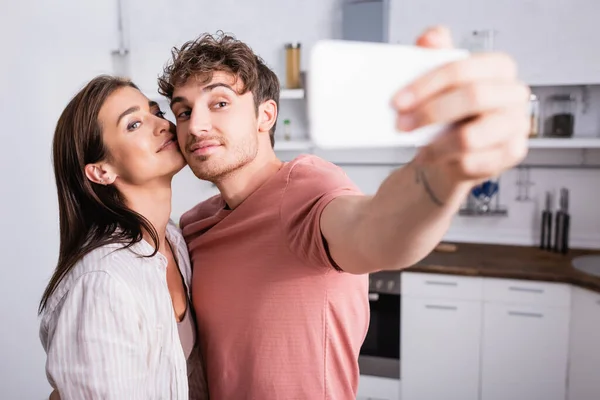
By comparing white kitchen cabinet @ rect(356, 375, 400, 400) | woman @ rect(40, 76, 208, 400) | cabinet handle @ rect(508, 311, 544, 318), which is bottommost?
white kitchen cabinet @ rect(356, 375, 400, 400)

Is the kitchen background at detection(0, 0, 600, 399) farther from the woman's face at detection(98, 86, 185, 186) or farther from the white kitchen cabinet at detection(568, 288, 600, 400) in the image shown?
the woman's face at detection(98, 86, 185, 186)

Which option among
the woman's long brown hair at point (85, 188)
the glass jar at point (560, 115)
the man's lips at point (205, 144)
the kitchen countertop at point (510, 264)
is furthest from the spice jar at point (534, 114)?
the woman's long brown hair at point (85, 188)

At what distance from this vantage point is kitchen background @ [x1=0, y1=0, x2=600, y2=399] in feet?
7.21

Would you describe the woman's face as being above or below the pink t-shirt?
above

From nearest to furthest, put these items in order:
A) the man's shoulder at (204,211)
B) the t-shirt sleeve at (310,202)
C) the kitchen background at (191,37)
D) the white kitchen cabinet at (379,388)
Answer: the t-shirt sleeve at (310,202) → the man's shoulder at (204,211) → the kitchen background at (191,37) → the white kitchen cabinet at (379,388)

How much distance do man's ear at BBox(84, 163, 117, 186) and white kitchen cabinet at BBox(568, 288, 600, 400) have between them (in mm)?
1960

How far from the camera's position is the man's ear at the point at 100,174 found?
47.3 inches

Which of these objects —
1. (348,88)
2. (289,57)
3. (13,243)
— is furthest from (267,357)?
(289,57)

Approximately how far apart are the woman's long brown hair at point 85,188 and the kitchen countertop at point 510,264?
5.03ft

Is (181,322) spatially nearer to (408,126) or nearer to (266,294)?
(266,294)

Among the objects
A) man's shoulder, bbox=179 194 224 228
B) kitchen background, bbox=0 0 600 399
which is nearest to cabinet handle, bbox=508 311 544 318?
kitchen background, bbox=0 0 600 399

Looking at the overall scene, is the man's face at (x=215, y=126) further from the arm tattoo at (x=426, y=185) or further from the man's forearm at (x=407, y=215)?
the arm tattoo at (x=426, y=185)

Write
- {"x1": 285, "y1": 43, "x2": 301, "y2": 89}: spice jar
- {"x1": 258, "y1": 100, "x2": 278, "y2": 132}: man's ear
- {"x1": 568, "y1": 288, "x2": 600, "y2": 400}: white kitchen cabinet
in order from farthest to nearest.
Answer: {"x1": 285, "y1": 43, "x2": 301, "y2": 89}: spice jar, {"x1": 568, "y1": 288, "x2": 600, "y2": 400}: white kitchen cabinet, {"x1": 258, "y1": 100, "x2": 278, "y2": 132}: man's ear

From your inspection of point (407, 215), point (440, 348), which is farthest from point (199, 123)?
point (440, 348)
